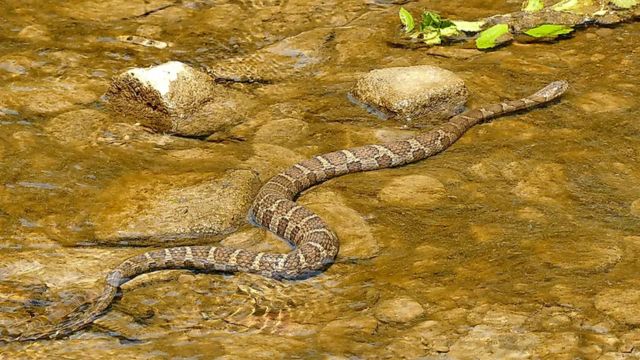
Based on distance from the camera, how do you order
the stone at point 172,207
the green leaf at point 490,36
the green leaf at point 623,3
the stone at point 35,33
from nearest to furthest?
the stone at point 172,207, the stone at point 35,33, the green leaf at point 490,36, the green leaf at point 623,3

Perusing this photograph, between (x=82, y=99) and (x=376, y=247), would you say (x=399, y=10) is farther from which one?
(x=376, y=247)

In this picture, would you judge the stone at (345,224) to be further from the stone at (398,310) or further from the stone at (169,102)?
the stone at (169,102)

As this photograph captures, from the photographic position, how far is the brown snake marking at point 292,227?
7.63 m

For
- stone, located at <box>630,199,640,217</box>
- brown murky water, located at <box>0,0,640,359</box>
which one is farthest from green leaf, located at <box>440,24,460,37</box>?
stone, located at <box>630,199,640,217</box>

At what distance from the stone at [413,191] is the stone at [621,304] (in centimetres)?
222

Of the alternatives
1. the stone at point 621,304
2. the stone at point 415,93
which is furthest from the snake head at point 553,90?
the stone at point 621,304

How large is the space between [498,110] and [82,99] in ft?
16.3

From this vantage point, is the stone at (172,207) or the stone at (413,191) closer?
the stone at (172,207)

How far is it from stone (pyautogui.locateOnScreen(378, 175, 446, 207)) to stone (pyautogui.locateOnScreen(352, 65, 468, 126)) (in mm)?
1465

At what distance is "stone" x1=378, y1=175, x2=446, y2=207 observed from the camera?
9211 mm

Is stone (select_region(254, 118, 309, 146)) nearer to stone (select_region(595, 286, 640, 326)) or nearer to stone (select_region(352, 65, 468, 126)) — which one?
stone (select_region(352, 65, 468, 126))

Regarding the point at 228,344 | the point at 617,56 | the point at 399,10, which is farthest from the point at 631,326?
the point at 399,10

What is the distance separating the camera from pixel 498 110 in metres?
10.9

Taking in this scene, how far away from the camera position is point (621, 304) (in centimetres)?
729
